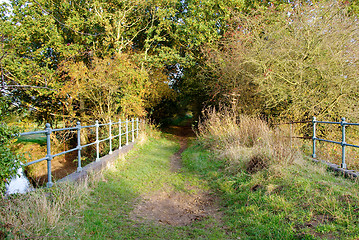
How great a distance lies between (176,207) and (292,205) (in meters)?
2.27

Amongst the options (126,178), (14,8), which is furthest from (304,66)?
(14,8)

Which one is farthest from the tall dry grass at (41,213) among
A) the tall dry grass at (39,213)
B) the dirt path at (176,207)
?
the dirt path at (176,207)

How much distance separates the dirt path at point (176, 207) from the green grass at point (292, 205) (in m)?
0.41

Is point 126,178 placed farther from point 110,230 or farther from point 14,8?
point 14,8

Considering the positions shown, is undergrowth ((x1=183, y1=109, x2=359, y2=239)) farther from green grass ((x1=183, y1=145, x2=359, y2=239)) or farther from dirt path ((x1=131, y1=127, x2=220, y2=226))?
dirt path ((x1=131, y1=127, x2=220, y2=226))

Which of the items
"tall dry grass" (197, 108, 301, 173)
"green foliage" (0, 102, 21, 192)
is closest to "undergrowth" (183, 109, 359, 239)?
"tall dry grass" (197, 108, 301, 173)

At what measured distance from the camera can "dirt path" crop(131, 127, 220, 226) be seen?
4.68 m

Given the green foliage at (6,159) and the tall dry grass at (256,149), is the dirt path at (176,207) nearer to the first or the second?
the tall dry grass at (256,149)

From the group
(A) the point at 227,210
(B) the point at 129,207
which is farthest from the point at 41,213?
(A) the point at 227,210

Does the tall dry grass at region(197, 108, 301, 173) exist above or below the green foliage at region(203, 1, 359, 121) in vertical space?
below

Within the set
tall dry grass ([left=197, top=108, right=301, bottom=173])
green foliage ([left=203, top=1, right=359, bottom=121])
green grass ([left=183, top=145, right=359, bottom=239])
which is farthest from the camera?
green foliage ([left=203, top=1, right=359, bottom=121])

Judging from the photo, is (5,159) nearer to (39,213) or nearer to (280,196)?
(39,213)

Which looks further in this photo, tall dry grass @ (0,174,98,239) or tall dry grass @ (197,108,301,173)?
tall dry grass @ (197,108,301,173)

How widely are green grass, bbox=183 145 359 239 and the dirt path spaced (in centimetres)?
41
